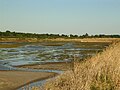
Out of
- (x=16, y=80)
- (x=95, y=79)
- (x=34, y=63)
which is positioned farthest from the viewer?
(x=34, y=63)

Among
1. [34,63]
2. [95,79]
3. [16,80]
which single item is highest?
[95,79]

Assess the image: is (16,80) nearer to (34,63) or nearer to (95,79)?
(95,79)

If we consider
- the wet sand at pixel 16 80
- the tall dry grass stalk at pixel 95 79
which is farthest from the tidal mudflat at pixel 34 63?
the tall dry grass stalk at pixel 95 79

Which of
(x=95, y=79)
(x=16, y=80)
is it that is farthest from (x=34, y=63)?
(x=95, y=79)

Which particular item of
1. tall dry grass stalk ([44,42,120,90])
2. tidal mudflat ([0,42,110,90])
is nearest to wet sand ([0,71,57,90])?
tidal mudflat ([0,42,110,90])

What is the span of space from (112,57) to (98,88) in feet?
15.0

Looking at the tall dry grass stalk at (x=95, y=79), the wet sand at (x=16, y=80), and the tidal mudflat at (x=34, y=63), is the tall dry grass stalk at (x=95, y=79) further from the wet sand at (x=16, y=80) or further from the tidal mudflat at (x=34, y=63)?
the wet sand at (x=16, y=80)

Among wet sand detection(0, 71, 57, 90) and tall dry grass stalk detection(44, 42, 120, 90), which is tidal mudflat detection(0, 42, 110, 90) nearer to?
wet sand detection(0, 71, 57, 90)

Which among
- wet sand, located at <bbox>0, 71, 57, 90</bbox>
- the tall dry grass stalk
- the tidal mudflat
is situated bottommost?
the tidal mudflat

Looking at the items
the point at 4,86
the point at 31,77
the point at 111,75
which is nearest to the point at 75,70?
the point at 111,75

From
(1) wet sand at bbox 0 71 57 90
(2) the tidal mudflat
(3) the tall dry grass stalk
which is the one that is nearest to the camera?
(3) the tall dry grass stalk

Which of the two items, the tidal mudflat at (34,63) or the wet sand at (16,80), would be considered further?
the tidal mudflat at (34,63)

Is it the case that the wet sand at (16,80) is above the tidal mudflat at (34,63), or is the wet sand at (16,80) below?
above

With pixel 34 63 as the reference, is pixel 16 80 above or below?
above
